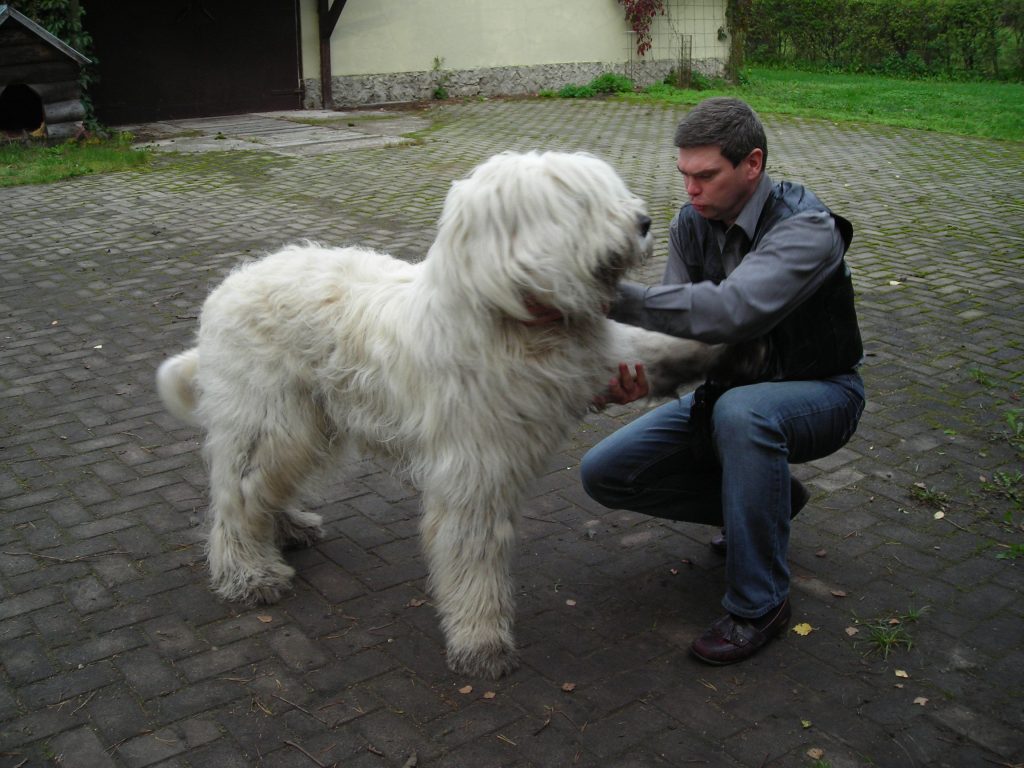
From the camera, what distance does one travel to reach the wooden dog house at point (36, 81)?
1239 centimetres

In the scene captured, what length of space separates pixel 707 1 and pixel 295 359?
2021 cm

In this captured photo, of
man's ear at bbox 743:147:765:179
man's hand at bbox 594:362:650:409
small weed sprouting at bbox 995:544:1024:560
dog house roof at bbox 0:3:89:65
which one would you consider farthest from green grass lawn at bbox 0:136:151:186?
small weed sprouting at bbox 995:544:1024:560

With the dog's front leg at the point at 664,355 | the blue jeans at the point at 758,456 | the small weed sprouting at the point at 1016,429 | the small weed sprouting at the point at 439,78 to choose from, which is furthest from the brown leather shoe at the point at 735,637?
the small weed sprouting at the point at 439,78

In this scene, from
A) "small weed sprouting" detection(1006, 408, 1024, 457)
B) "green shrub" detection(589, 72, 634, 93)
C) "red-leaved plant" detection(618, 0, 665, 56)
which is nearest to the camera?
"small weed sprouting" detection(1006, 408, 1024, 457)

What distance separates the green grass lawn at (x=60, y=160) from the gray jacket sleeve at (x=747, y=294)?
1078 cm

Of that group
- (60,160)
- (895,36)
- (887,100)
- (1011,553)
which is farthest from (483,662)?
(895,36)

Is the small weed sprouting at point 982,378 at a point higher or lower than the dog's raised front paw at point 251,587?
higher

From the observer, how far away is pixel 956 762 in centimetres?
309

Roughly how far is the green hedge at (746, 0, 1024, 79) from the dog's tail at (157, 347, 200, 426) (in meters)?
24.7

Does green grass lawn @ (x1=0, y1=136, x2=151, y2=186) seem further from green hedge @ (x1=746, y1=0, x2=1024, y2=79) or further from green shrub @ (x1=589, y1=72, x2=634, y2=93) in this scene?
green hedge @ (x1=746, y1=0, x2=1024, y2=79)

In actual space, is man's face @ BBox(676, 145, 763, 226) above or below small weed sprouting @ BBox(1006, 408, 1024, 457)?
above

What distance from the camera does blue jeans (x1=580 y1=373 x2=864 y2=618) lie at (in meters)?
3.50

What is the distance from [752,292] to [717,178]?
506 mm

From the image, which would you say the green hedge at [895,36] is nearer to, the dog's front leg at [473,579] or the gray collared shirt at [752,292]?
the gray collared shirt at [752,292]
